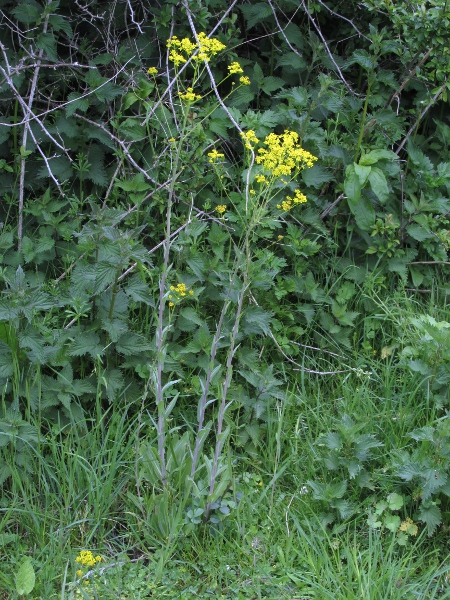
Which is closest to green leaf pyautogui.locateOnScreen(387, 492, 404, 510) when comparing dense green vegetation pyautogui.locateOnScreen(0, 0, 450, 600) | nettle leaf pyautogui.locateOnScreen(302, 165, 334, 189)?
dense green vegetation pyautogui.locateOnScreen(0, 0, 450, 600)

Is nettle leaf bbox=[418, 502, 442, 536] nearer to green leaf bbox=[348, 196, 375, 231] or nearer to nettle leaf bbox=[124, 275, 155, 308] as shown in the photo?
nettle leaf bbox=[124, 275, 155, 308]

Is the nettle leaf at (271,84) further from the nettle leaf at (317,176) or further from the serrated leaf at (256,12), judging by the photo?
the nettle leaf at (317,176)

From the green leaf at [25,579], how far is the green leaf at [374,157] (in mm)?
2299

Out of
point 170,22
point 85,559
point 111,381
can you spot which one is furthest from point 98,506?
point 170,22

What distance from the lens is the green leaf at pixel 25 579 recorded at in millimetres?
2330

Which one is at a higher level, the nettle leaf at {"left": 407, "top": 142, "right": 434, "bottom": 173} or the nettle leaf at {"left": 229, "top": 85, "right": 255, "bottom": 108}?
the nettle leaf at {"left": 229, "top": 85, "right": 255, "bottom": 108}

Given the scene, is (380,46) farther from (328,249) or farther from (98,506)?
(98,506)

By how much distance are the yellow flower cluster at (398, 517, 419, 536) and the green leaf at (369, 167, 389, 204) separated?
1.53m

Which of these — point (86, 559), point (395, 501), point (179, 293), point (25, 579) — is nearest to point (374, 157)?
point (179, 293)

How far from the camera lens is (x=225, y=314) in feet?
10.3

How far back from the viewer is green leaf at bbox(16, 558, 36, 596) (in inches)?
91.7

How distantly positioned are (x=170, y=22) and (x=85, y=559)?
2.60 metres

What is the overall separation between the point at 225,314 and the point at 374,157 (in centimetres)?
108

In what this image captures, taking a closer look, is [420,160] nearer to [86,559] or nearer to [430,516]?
[430,516]
